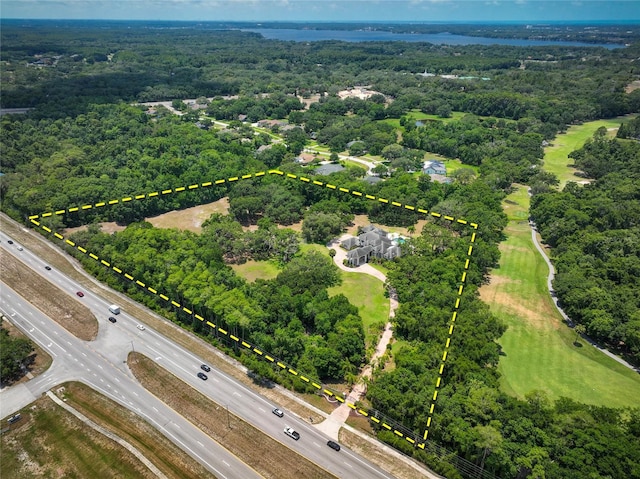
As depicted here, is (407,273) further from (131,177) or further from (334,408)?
(131,177)

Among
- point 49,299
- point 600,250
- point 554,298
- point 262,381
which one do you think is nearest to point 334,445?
point 262,381

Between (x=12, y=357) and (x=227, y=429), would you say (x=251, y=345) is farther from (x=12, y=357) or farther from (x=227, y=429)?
(x=12, y=357)

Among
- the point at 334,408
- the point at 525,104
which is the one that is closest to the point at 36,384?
the point at 334,408

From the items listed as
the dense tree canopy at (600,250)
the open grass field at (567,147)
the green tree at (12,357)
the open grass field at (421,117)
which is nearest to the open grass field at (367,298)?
the dense tree canopy at (600,250)

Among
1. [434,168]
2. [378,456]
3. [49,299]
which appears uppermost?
[378,456]

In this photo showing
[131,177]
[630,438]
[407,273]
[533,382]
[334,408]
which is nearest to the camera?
[630,438]

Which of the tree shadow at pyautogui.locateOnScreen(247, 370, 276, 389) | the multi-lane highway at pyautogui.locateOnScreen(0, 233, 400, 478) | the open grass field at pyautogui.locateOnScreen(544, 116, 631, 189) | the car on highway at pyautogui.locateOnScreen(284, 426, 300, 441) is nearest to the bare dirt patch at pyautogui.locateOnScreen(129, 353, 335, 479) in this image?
the multi-lane highway at pyautogui.locateOnScreen(0, 233, 400, 478)
